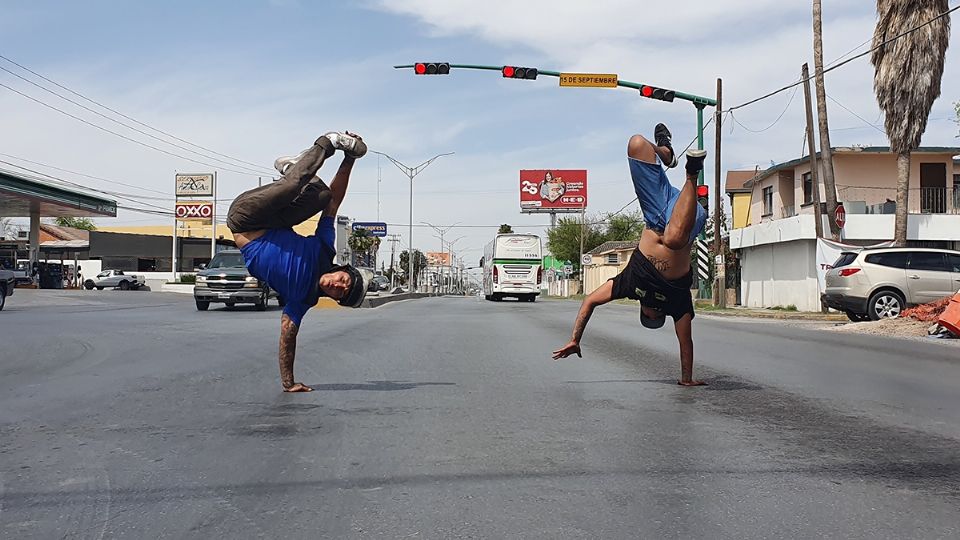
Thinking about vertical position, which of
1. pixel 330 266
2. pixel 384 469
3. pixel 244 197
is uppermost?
pixel 244 197

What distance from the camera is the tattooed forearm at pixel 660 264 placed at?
23.6 ft

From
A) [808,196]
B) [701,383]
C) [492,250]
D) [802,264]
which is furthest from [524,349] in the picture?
[492,250]

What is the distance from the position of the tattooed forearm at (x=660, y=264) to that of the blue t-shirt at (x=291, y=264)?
8.55ft

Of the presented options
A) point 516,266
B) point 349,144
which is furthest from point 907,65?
point 516,266

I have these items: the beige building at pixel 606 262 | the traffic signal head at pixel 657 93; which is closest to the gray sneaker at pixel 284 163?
the traffic signal head at pixel 657 93

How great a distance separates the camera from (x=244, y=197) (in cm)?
680

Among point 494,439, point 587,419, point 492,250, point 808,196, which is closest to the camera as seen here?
point 494,439

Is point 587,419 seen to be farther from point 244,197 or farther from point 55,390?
point 55,390

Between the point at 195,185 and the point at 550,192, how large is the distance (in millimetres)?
38236

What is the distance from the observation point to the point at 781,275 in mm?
31469

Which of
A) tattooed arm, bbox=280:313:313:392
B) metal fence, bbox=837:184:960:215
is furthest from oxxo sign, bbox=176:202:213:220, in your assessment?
tattooed arm, bbox=280:313:313:392

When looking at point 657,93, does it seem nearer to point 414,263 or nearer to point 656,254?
point 656,254

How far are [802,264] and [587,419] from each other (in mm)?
25754

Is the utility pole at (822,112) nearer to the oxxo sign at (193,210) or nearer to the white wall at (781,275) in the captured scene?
the white wall at (781,275)
